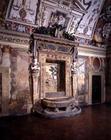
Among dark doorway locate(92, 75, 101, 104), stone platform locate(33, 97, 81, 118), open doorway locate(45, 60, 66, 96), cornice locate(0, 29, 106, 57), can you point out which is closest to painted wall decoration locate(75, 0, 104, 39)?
cornice locate(0, 29, 106, 57)

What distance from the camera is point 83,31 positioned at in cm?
1088

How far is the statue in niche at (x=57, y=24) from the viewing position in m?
9.32

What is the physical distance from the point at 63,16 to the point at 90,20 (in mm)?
2030

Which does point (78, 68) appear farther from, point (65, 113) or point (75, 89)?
point (65, 113)

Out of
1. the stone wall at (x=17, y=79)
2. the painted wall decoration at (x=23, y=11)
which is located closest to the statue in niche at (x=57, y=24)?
the painted wall decoration at (x=23, y=11)

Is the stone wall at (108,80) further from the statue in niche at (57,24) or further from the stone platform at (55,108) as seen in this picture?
the statue in niche at (57,24)

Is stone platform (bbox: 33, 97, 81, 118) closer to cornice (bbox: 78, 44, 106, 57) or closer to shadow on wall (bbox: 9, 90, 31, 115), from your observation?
shadow on wall (bbox: 9, 90, 31, 115)

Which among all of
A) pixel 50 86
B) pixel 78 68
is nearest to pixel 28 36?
pixel 50 86

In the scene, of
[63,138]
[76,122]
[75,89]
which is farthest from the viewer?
[75,89]

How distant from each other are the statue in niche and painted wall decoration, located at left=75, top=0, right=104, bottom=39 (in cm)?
131

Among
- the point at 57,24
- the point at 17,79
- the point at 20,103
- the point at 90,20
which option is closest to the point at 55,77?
the point at 17,79

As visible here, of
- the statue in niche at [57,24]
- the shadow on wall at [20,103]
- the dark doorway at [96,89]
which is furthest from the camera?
the dark doorway at [96,89]

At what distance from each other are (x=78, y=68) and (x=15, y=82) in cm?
421

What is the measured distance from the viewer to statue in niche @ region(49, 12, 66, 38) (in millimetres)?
9322
